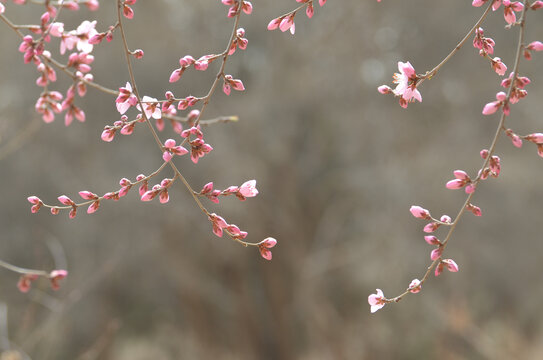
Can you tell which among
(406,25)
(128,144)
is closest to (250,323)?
(128,144)

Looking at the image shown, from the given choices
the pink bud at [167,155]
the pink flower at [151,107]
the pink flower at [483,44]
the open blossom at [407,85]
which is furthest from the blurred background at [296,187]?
the pink bud at [167,155]

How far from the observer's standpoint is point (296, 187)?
275 inches

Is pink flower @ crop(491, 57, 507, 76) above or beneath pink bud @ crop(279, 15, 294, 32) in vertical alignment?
beneath

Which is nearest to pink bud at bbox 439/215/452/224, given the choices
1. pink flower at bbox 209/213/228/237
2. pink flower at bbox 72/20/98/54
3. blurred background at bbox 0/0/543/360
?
pink flower at bbox 209/213/228/237

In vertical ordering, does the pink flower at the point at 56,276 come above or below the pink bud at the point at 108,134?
below

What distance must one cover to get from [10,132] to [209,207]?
1978mm

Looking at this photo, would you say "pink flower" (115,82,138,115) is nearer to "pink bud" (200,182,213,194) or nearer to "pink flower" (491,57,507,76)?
"pink bud" (200,182,213,194)

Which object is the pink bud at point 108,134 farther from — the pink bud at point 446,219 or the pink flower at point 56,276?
the pink bud at point 446,219

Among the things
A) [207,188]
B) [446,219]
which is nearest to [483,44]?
[446,219]

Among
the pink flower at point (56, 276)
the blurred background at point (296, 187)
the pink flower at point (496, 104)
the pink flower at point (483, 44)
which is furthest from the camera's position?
the blurred background at point (296, 187)

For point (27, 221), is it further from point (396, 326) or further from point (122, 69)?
point (396, 326)

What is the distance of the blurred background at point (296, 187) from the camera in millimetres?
5613

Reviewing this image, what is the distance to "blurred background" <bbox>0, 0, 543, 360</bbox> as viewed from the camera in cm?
561

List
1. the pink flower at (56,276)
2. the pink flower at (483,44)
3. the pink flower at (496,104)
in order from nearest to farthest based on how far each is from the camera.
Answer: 1. the pink flower at (496,104)
2. the pink flower at (483,44)
3. the pink flower at (56,276)
